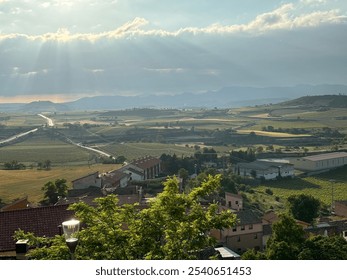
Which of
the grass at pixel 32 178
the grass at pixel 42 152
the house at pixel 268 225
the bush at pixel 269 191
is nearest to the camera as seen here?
the house at pixel 268 225

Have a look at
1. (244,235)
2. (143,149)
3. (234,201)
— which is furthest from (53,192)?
(143,149)

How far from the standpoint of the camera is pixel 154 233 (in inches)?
336

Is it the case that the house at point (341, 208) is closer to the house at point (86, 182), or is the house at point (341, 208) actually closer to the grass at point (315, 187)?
the grass at point (315, 187)

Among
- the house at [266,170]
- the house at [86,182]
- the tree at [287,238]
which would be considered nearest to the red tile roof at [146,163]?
the house at [86,182]

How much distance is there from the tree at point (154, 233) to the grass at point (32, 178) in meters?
34.7

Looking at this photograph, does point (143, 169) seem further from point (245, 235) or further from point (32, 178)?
point (245, 235)

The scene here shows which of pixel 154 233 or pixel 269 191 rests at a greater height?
pixel 154 233

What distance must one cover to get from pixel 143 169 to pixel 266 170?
1654 cm

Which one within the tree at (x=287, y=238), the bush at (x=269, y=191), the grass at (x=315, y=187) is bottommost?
the grass at (x=315, y=187)

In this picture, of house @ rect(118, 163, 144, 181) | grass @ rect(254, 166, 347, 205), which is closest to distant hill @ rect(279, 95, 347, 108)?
grass @ rect(254, 166, 347, 205)

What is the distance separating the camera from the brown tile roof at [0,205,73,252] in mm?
16828

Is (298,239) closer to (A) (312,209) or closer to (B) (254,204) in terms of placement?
(A) (312,209)

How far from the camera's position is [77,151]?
302 ft

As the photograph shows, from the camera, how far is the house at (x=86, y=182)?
148 ft
